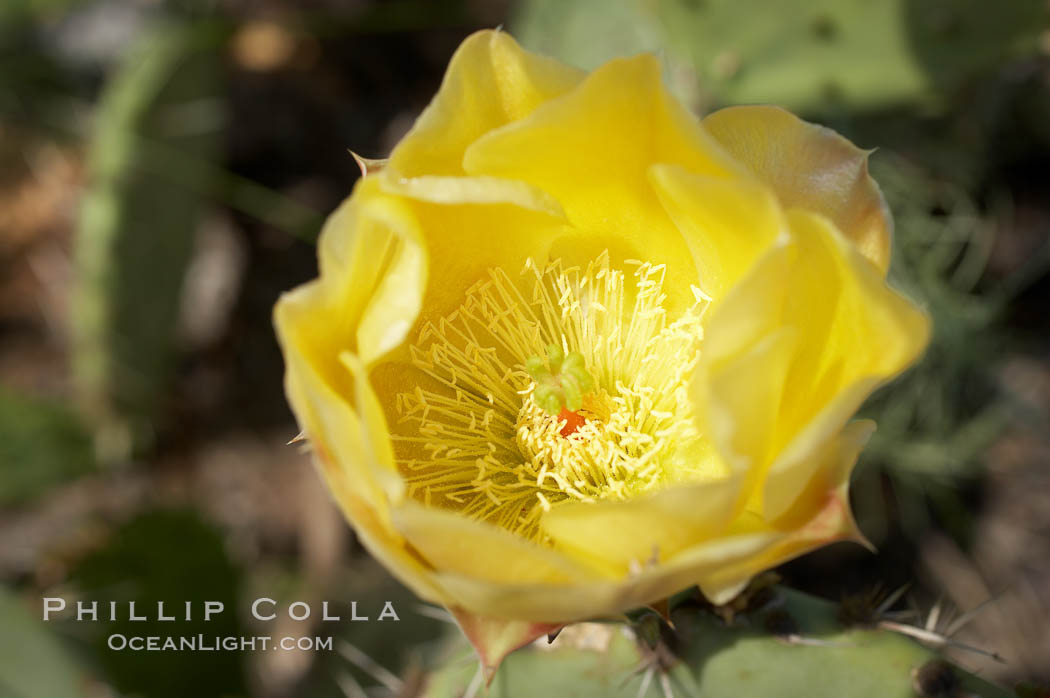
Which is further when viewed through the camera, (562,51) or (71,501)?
(71,501)

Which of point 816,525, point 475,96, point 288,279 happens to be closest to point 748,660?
point 816,525

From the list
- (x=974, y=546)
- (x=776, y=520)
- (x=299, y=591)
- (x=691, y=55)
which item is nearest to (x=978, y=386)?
(x=974, y=546)

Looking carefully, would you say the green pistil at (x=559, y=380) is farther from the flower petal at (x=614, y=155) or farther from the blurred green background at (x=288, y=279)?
the blurred green background at (x=288, y=279)

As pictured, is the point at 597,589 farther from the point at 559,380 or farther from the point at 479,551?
the point at 559,380

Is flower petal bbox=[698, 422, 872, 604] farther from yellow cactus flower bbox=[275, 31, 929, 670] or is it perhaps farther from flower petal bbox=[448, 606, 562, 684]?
flower petal bbox=[448, 606, 562, 684]

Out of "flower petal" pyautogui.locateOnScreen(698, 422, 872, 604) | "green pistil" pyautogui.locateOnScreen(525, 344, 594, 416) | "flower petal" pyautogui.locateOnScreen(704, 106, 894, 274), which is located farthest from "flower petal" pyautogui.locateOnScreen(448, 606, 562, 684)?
"flower petal" pyautogui.locateOnScreen(704, 106, 894, 274)

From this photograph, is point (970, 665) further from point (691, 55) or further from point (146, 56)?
point (146, 56)

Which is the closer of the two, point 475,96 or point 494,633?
point 494,633
